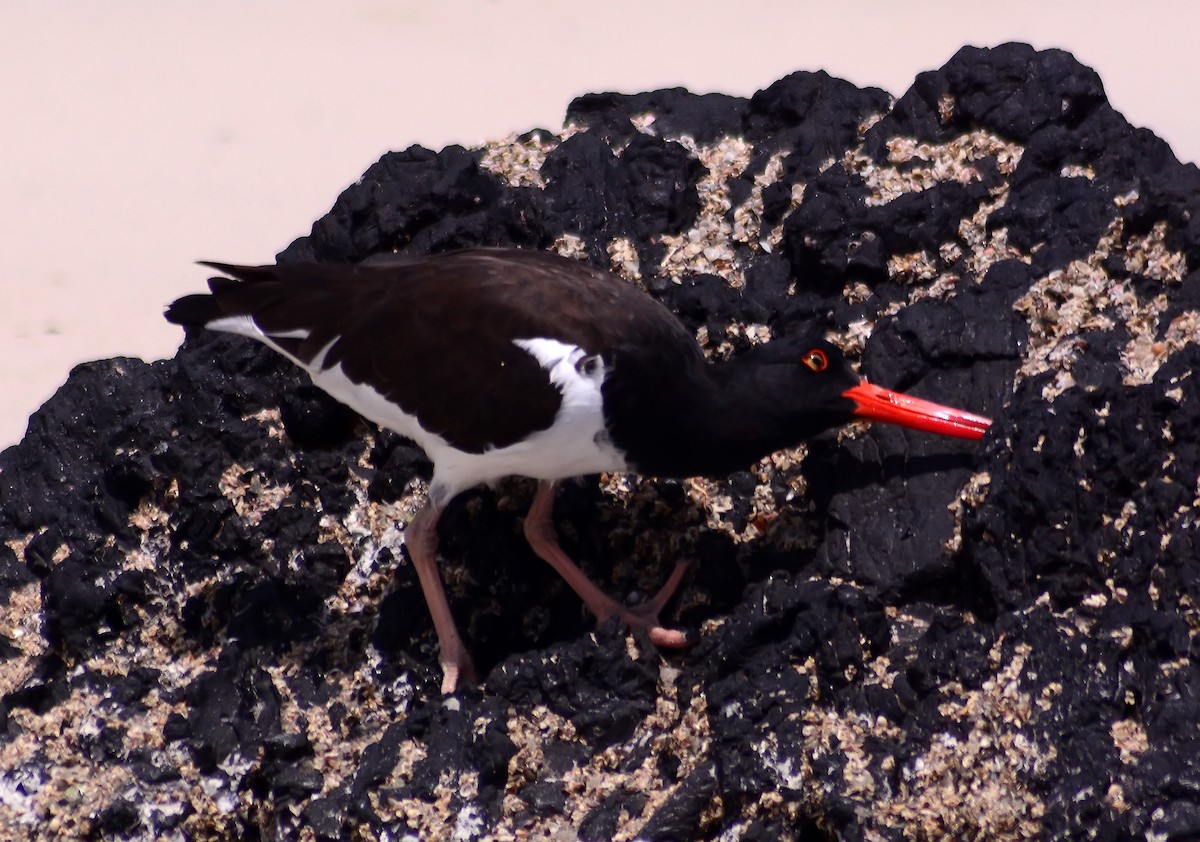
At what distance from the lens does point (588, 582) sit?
4.20 meters

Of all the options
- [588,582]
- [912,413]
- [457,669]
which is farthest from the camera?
[588,582]

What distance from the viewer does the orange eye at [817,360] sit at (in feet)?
13.3

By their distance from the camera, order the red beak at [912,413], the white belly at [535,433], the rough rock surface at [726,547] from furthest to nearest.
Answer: the white belly at [535,433] < the red beak at [912,413] < the rough rock surface at [726,547]

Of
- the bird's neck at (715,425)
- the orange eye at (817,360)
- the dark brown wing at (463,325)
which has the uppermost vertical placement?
the dark brown wing at (463,325)

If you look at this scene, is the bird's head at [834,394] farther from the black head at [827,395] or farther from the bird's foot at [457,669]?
the bird's foot at [457,669]

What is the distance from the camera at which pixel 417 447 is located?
14.7 feet

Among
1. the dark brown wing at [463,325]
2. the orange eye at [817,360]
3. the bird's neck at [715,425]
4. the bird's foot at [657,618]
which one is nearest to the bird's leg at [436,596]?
the dark brown wing at [463,325]

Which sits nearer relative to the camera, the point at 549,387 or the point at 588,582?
the point at 549,387

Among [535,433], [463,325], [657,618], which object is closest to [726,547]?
[657,618]

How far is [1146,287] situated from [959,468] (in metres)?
0.74

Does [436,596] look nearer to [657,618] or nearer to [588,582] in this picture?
[588,582]

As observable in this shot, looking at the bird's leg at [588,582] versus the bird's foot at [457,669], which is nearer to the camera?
the bird's leg at [588,582]

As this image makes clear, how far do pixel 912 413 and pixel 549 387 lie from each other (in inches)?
39.2

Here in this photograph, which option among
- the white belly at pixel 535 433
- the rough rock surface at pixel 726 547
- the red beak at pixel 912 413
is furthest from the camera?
the white belly at pixel 535 433
